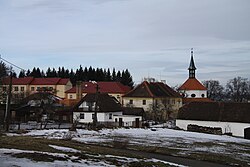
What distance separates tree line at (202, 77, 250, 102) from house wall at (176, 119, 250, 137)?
71090 mm

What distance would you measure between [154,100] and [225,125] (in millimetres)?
28934

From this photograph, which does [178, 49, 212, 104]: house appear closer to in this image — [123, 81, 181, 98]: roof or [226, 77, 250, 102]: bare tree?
[123, 81, 181, 98]: roof

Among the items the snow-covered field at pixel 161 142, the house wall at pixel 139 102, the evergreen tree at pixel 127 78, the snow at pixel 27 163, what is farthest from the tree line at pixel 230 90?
the snow at pixel 27 163

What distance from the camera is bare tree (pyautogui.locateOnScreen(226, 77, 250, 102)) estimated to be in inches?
4754

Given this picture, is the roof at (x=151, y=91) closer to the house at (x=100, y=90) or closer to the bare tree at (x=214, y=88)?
the house at (x=100, y=90)

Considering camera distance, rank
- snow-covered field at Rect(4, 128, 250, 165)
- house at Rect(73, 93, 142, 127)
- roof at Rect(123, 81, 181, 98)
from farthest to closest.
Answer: roof at Rect(123, 81, 181, 98), house at Rect(73, 93, 142, 127), snow-covered field at Rect(4, 128, 250, 165)

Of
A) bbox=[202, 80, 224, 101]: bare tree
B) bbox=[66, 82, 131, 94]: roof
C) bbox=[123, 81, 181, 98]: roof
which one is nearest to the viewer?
bbox=[123, 81, 181, 98]: roof

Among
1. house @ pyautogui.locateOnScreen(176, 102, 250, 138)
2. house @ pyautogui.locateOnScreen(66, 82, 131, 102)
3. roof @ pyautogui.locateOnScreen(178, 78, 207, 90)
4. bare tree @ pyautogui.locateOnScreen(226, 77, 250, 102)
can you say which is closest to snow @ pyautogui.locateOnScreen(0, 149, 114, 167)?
house @ pyautogui.locateOnScreen(176, 102, 250, 138)

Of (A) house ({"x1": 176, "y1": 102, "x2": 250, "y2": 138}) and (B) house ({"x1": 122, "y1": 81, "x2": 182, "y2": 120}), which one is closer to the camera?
(A) house ({"x1": 176, "y1": 102, "x2": 250, "y2": 138})

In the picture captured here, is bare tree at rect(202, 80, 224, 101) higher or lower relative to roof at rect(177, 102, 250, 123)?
higher

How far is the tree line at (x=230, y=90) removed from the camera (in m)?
122

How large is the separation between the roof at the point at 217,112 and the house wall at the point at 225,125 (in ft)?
1.60

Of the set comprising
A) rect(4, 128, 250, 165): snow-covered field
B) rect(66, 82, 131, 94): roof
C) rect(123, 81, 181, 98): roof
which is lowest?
rect(4, 128, 250, 165): snow-covered field

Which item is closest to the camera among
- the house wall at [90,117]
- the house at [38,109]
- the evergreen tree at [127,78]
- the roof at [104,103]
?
the house wall at [90,117]
